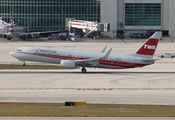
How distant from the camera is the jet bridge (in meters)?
152

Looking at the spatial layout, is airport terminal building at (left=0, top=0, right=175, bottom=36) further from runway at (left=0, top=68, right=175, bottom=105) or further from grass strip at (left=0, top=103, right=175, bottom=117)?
grass strip at (left=0, top=103, right=175, bottom=117)

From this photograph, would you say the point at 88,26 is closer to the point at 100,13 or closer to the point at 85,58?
the point at 100,13

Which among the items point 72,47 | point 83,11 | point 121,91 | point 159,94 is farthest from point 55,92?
point 83,11

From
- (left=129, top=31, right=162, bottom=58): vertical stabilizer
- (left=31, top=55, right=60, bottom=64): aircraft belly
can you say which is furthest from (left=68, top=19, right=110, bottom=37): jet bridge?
(left=129, top=31, right=162, bottom=58): vertical stabilizer

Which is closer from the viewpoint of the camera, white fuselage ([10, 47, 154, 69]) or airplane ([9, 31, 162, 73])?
airplane ([9, 31, 162, 73])

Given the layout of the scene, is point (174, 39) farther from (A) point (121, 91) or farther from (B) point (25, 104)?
(B) point (25, 104)

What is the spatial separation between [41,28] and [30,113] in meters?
128

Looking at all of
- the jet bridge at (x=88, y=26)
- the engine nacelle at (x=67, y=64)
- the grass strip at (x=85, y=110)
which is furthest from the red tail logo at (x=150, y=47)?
the jet bridge at (x=88, y=26)

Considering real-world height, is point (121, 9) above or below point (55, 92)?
above

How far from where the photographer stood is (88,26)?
15512 centimetres

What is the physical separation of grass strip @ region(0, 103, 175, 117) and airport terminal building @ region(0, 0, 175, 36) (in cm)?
11684

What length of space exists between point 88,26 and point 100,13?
894cm

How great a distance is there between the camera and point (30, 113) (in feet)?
122

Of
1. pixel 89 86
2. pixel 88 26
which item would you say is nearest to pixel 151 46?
pixel 89 86
